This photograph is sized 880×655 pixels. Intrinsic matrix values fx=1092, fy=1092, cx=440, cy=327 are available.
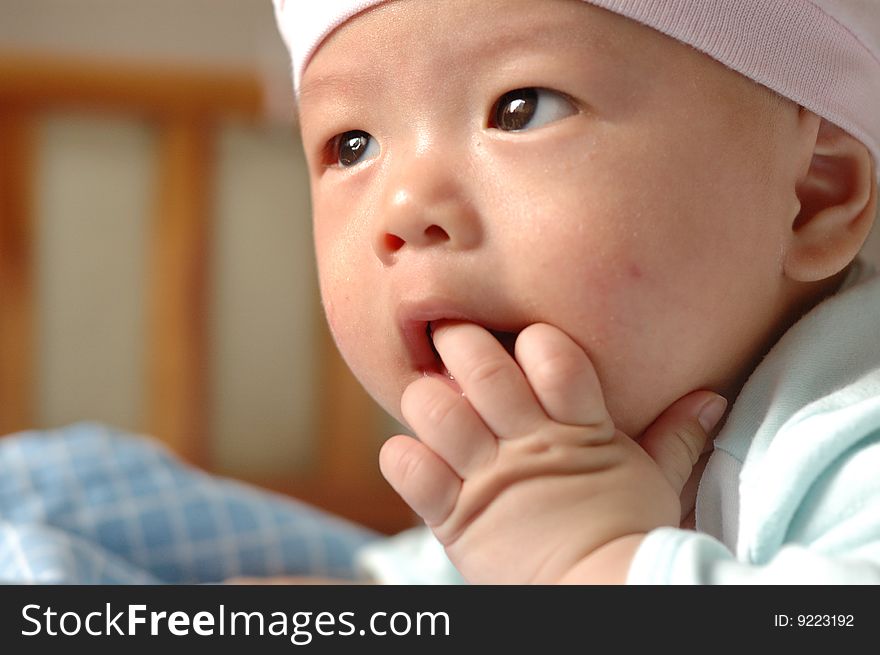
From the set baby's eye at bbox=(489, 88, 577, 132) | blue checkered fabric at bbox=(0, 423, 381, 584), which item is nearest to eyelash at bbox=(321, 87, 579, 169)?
baby's eye at bbox=(489, 88, 577, 132)

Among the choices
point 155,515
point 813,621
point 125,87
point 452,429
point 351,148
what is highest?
point 125,87

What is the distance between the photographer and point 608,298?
0.60m

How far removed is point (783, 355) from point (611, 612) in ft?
0.81

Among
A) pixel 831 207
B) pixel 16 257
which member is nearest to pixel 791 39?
pixel 831 207

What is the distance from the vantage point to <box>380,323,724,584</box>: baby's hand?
560 millimetres

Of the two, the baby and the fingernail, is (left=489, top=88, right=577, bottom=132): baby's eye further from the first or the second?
the fingernail

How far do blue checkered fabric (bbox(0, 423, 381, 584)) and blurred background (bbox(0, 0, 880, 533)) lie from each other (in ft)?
2.30

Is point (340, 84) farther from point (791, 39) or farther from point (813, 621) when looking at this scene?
point (813, 621)

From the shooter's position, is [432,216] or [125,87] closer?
[432,216]

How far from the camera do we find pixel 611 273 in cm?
60

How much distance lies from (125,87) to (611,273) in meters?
1.70

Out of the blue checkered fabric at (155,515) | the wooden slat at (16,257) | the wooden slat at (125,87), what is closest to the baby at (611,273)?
the blue checkered fabric at (155,515)

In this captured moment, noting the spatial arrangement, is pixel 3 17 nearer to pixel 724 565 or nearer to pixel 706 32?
pixel 706 32

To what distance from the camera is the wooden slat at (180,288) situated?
83.8 inches
